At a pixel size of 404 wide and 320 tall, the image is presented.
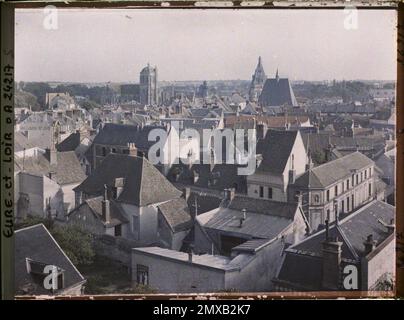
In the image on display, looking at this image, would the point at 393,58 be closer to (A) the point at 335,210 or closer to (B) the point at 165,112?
(A) the point at 335,210

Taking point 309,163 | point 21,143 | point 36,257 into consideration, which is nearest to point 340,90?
point 309,163

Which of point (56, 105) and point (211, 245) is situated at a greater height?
point (56, 105)

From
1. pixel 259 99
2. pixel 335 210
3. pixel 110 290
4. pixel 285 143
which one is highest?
pixel 259 99

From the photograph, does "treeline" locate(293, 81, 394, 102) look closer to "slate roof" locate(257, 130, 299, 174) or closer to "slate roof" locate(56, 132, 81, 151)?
"slate roof" locate(257, 130, 299, 174)

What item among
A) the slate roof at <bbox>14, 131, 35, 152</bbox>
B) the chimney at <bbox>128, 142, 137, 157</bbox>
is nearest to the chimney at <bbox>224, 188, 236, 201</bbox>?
the chimney at <bbox>128, 142, 137, 157</bbox>

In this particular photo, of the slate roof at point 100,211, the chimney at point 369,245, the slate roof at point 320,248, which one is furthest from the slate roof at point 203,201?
the chimney at point 369,245

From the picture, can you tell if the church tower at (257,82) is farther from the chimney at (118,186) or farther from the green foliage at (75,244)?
the green foliage at (75,244)

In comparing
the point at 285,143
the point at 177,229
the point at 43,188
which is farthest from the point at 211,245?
the point at 43,188
